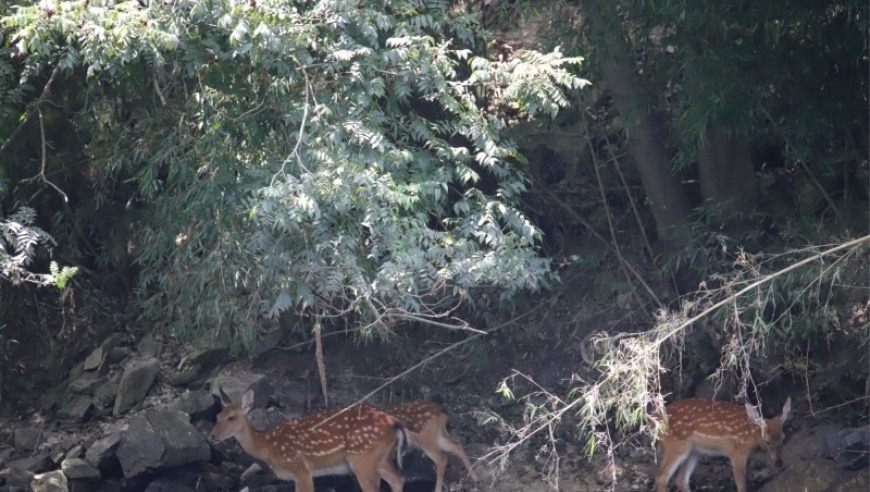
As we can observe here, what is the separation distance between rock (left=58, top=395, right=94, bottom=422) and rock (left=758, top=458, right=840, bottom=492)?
259 inches

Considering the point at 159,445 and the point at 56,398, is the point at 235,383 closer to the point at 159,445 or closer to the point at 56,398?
the point at 159,445

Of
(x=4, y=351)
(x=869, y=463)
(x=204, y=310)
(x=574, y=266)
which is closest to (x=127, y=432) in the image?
(x=204, y=310)

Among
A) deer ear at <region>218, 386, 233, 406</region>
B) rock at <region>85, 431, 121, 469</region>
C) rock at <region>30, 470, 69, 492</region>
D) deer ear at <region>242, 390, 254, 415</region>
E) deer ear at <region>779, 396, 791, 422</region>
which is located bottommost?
rock at <region>30, 470, 69, 492</region>

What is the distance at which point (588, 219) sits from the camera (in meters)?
11.4

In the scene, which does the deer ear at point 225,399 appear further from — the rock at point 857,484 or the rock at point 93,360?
the rock at point 857,484

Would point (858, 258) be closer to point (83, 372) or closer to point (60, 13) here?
point (60, 13)

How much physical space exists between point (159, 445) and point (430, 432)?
7.91 ft

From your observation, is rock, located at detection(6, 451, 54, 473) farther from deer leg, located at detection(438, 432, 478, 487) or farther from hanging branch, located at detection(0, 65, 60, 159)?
deer leg, located at detection(438, 432, 478, 487)

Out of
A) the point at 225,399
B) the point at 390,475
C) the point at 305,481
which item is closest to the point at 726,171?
the point at 390,475

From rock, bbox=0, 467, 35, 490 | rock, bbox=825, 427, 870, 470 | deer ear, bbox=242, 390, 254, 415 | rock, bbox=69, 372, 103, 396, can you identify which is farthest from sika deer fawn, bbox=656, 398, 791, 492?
rock, bbox=69, 372, 103, 396

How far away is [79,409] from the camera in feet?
37.0

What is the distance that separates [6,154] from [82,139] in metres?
0.96

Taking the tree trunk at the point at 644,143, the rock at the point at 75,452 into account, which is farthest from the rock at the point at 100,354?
the tree trunk at the point at 644,143

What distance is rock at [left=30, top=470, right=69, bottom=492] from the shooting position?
10.0 meters
